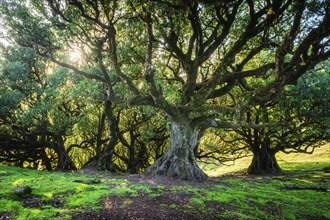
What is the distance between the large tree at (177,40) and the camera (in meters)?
11.8

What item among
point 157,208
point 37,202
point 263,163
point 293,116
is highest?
point 293,116

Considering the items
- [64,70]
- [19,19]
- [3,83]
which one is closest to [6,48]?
[3,83]

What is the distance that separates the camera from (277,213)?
32.0 feet

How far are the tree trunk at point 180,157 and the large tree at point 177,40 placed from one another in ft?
0.23

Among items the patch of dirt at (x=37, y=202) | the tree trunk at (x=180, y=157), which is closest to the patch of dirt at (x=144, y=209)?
the patch of dirt at (x=37, y=202)

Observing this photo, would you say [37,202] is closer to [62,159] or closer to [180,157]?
[180,157]

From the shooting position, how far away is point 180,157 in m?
16.5

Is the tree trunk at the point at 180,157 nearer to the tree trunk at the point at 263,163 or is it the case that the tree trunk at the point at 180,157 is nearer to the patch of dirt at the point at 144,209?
the patch of dirt at the point at 144,209

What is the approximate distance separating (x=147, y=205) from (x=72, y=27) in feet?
36.6

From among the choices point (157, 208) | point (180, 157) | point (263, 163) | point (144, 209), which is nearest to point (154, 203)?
point (157, 208)

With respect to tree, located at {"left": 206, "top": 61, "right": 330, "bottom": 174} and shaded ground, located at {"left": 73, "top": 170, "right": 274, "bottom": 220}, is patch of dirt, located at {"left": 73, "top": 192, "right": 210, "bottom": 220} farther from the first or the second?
tree, located at {"left": 206, "top": 61, "right": 330, "bottom": 174}

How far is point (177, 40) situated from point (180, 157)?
26.3 feet

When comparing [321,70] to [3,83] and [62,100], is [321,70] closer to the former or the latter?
[62,100]

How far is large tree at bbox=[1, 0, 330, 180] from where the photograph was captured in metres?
11.8
